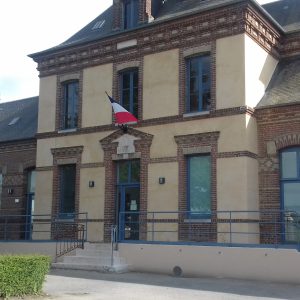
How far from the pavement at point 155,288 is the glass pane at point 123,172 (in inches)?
169

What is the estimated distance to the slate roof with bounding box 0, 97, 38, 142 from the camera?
24.5 m

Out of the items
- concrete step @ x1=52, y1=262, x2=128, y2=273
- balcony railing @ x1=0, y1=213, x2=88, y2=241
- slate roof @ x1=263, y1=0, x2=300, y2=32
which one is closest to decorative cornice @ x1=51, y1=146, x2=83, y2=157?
balcony railing @ x1=0, y1=213, x2=88, y2=241

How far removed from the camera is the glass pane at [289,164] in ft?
55.5

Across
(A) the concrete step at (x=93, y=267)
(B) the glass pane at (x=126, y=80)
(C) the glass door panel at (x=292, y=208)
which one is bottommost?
(A) the concrete step at (x=93, y=267)

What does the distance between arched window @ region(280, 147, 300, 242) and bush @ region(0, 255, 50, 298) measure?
8022mm

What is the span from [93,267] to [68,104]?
726 cm

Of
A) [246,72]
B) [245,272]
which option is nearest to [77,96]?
[246,72]

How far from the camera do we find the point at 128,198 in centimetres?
1905

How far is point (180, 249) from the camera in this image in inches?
631

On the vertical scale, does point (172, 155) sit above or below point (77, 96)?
below

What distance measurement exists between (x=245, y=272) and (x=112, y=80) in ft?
28.8

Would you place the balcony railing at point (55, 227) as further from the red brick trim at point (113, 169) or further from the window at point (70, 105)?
the window at point (70, 105)

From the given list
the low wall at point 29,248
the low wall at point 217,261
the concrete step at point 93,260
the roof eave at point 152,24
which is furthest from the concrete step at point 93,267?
the roof eave at point 152,24

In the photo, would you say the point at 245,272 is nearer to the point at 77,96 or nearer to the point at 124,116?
the point at 124,116
